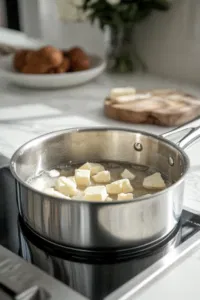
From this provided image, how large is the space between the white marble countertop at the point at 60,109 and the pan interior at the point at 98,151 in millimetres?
71

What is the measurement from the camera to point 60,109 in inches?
46.5

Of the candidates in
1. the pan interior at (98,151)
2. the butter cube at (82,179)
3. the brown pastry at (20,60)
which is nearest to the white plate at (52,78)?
the brown pastry at (20,60)

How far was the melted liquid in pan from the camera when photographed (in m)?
0.78

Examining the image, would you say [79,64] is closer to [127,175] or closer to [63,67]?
[63,67]

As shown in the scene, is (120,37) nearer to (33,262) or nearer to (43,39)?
(43,39)

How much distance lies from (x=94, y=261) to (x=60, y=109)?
571mm

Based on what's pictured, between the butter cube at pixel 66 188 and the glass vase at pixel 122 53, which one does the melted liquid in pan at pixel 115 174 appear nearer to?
the butter cube at pixel 66 188

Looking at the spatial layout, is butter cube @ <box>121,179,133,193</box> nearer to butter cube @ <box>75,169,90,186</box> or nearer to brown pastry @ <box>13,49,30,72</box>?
butter cube @ <box>75,169,90,186</box>

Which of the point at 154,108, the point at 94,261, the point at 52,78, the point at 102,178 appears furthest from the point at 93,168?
the point at 52,78

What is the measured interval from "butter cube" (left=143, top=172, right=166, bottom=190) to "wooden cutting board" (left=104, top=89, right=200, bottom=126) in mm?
303

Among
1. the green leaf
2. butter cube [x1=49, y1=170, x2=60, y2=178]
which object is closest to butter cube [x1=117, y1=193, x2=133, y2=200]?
butter cube [x1=49, y1=170, x2=60, y2=178]

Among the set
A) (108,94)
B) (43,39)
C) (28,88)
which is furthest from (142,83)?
(43,39)

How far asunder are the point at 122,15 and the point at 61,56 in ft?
0.54

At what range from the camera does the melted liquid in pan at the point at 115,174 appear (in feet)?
2.55
